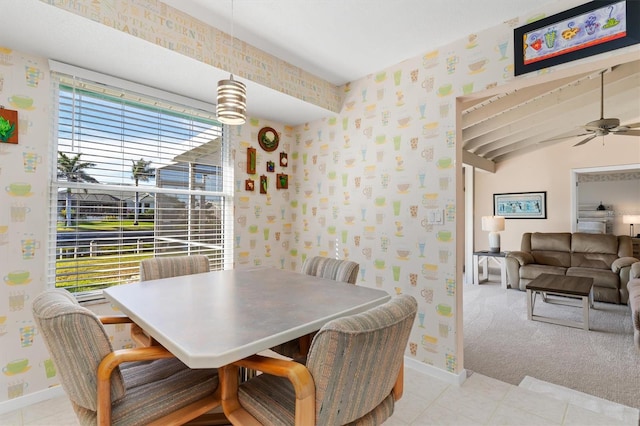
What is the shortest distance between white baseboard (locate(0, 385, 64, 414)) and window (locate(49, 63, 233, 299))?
2.05ft

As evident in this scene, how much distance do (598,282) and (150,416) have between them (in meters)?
5.72

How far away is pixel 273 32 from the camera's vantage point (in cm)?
236

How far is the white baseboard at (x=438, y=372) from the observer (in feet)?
7.86

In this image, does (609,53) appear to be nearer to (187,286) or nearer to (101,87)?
(187,286)

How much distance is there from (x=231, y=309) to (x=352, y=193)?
6.52 feet

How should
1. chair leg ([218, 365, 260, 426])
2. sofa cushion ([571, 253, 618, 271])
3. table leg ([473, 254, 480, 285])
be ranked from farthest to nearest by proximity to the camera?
table leg ([473, 254, 480, 285]) → sofa cushion ([571, 253, 618, 271]) → chair leg ([218, 365, 260, 426])

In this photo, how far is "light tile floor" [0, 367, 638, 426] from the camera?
1.93 meters

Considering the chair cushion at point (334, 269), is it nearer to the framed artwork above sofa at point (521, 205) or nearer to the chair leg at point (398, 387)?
the chair leg at point (398, 387)

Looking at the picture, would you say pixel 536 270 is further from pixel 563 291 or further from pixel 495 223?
pixel 563 291

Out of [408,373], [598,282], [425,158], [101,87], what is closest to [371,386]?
[408,373]

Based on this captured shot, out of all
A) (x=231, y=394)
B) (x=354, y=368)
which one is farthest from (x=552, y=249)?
(x=231, y=394)

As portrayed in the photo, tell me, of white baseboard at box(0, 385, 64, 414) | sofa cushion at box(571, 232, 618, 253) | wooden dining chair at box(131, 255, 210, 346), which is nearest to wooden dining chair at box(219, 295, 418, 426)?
wooden dining chair at box(131, 255, 210, 346)

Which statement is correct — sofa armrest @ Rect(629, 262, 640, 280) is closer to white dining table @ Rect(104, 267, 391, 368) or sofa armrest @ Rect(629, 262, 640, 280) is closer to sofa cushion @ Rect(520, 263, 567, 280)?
sofa cushion @ Rect(520, 263, 567, 280)

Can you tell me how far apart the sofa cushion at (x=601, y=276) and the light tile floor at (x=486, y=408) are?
10.3ft
